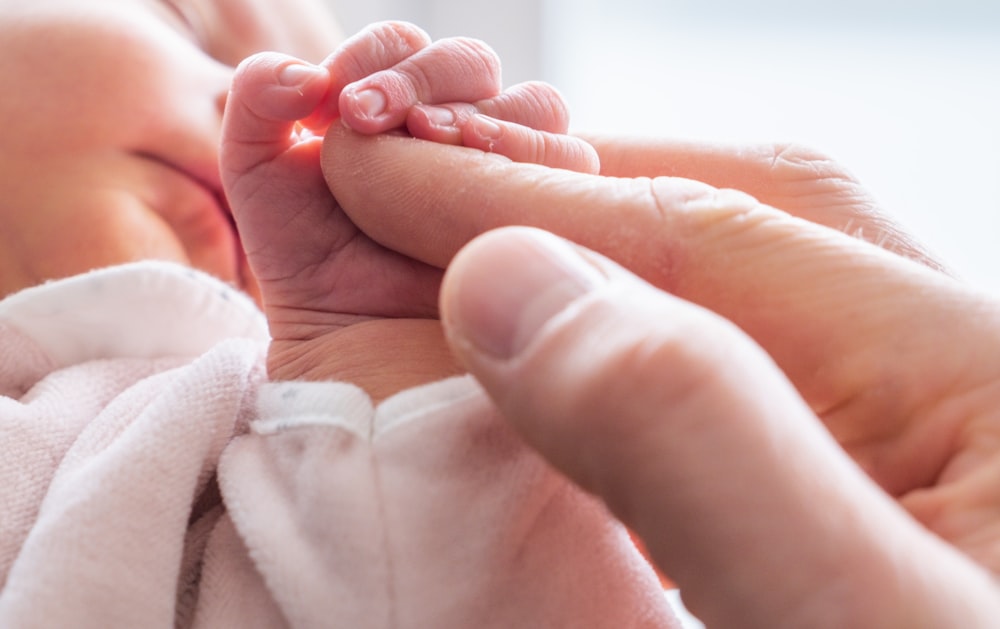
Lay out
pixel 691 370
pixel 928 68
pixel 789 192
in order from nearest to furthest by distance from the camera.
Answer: pixel 691 370
pixel 789 192
pixel 928 68

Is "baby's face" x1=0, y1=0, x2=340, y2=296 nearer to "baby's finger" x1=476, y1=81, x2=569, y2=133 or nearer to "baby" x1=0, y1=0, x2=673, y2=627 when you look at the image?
"baby" x1=0, y1=0, x2=673, y2=627

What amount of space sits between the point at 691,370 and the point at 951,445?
0.17 meters

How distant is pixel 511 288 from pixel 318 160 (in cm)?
31

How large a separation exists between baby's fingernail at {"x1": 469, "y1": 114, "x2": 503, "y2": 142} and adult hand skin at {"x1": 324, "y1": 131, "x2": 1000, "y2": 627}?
0.17 feet

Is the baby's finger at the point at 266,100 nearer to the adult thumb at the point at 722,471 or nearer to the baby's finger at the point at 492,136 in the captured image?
the baby's finger at the point at 492,136

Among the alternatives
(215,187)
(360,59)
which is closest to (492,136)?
(360,59)

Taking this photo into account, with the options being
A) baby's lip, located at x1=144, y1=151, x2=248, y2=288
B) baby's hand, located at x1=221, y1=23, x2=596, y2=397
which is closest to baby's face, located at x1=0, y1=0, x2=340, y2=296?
baby's lip, located at x1=144, y1=151, x2=248, y2=288

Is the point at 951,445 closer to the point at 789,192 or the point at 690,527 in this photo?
the point at 690,527

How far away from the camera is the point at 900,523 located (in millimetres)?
286

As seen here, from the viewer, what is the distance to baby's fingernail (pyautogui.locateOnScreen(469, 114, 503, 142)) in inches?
20.6

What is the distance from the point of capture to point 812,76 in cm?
118

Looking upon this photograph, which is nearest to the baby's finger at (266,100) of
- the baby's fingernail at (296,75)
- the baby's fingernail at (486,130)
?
the baby's fingernail at (296,75)

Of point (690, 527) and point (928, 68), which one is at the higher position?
point (690, 527)

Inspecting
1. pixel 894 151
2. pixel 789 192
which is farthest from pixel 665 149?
pixel 894 151
